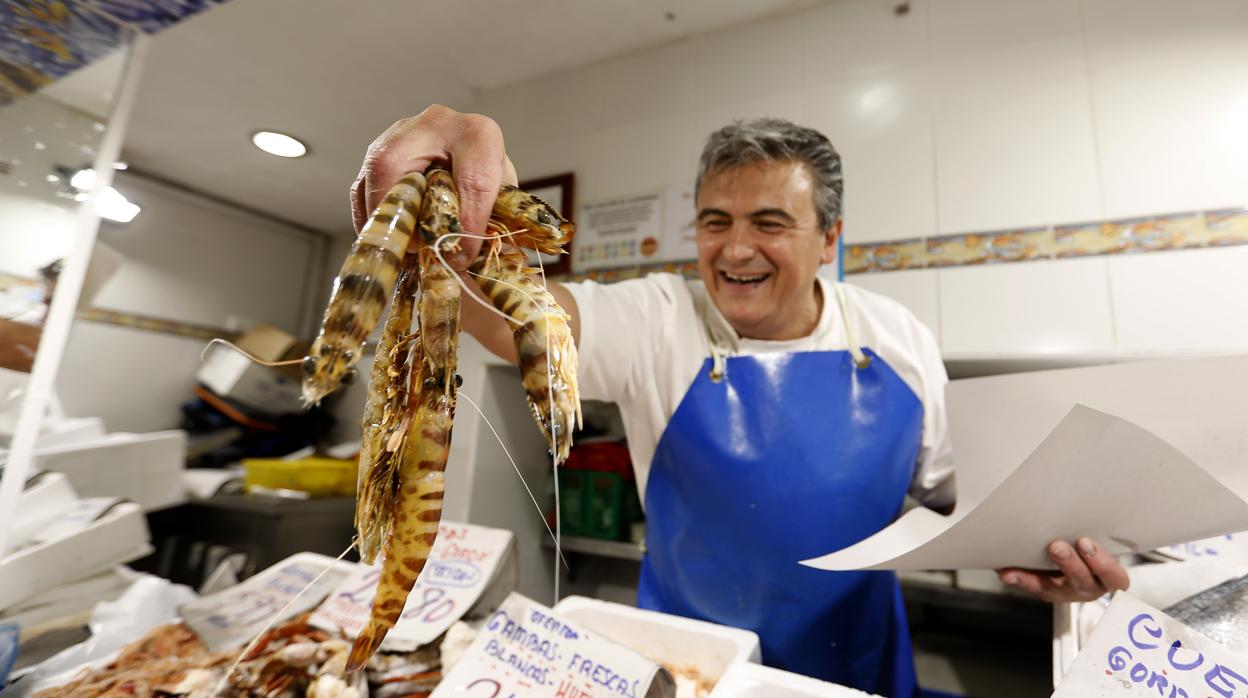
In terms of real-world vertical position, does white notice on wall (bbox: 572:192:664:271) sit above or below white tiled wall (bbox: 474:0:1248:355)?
below

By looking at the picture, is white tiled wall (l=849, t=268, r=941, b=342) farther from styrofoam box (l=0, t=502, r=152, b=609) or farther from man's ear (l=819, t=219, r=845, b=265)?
styrofoam box (l=0, t=502, r=152, b=609)

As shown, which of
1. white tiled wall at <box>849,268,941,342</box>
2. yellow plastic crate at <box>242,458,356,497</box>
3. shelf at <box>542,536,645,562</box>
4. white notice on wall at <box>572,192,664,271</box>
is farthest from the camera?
yellow plastic crate at <box>242,458,356,497</box>

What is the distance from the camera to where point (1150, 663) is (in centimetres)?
55

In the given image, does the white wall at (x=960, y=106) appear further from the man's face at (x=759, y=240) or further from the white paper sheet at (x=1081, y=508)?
the white paper sheet at (x=1081, y=508)

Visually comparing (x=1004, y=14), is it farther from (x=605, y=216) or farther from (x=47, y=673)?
(x=47, y=673)

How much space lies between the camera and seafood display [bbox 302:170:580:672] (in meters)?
0.47

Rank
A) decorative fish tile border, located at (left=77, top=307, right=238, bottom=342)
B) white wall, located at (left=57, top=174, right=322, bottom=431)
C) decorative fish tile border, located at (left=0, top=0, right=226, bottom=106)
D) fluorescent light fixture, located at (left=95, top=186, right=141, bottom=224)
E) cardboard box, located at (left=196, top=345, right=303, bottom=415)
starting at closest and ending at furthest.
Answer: decorative fish tile border, located at (left=0, top=0, right=226, bottom=106)
fluorescent light fixture, located at (left=95, top=186, right=141, bottom=224)
white wall, located at (left=57, top=174, right=322, bottom=431)
decorative fish tile border, located at (left=77, top=307, right=238, bottom=342)
cardboard box, located at (left=196, top=345, right=303, bottom=415)

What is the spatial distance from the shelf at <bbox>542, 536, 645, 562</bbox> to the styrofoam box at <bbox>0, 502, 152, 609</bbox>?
51.4 inches

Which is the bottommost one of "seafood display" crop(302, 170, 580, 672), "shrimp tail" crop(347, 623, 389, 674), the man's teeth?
"shrimp tail" crop(347, 623, 389, 674)

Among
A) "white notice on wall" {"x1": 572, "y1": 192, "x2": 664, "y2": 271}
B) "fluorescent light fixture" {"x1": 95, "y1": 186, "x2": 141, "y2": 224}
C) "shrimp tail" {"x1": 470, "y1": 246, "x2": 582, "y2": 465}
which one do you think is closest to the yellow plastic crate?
"fluorescent light fixture" {"x1": 95, "y1": 186, "x2": 141, "y2": 224}

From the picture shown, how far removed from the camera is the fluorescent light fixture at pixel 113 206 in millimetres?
1173

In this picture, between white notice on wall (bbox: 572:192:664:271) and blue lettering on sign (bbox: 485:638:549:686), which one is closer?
blue lettering on sign (bbox: 485:638:549:686)

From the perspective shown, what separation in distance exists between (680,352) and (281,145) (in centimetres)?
88

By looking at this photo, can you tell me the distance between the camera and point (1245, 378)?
0.67 meters
